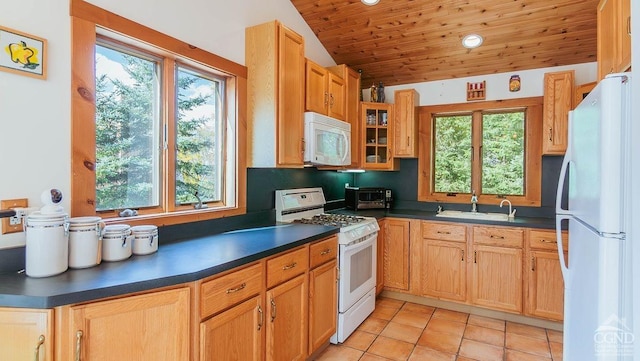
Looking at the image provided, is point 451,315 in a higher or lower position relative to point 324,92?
lower

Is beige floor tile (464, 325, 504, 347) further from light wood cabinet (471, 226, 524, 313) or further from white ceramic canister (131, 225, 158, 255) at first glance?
white ceramic canister (131, 225, 158, 255)

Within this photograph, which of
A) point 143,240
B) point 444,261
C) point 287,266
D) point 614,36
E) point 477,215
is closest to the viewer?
point 143,240

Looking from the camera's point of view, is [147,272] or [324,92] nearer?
[147,272]

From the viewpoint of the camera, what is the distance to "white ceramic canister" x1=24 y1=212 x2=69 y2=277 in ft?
4.19

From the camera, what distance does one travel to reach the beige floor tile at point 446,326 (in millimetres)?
2854

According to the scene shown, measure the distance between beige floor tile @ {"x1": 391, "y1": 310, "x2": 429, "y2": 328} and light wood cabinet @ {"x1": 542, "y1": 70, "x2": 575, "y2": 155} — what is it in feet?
6.29

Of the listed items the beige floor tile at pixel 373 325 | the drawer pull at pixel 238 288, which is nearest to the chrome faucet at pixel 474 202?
the beige floor tile at pixel 373 325

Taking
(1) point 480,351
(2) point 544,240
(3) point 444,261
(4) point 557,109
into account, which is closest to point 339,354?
(1) point 480,351

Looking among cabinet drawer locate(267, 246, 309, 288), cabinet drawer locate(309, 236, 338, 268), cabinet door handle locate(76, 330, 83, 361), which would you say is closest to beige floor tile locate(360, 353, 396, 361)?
cabinet drawer locate(309, 236, 338, 268)

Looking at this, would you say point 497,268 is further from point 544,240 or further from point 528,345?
point 528,345

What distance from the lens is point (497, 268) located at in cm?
306

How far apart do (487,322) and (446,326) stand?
16.8 inches

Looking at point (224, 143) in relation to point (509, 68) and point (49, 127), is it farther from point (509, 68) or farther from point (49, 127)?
point (509, 68)

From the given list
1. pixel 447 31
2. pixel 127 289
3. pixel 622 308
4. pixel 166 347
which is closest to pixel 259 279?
pixel 166 347
